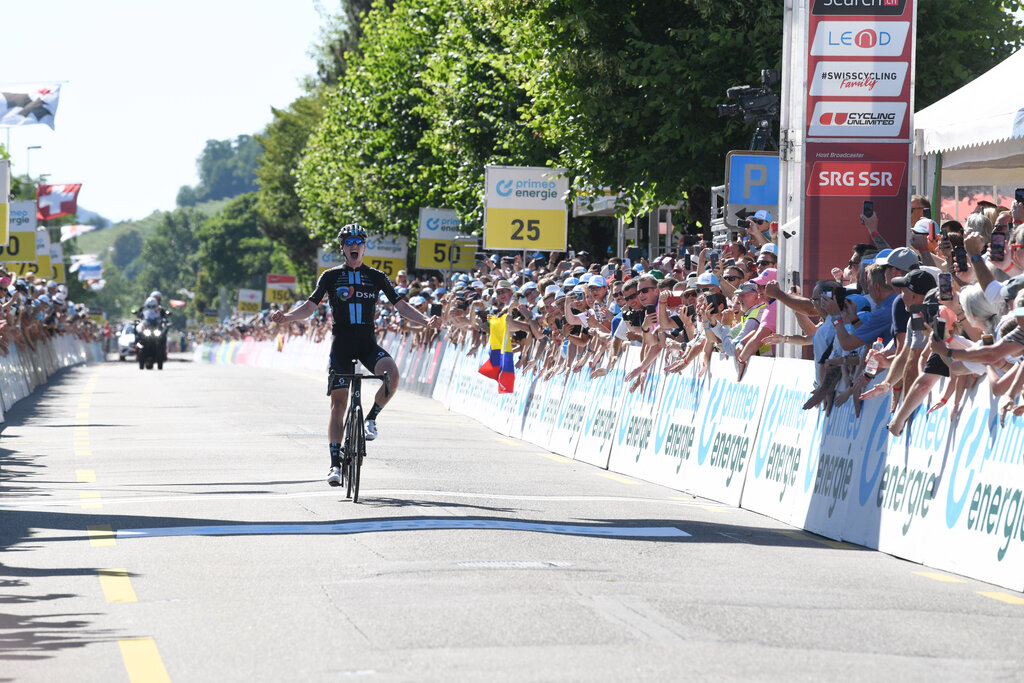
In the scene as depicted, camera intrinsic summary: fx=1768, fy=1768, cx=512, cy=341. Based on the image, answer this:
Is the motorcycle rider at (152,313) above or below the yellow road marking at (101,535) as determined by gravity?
above

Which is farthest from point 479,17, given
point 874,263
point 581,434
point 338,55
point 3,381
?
point 338,55

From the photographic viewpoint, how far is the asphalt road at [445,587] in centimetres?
730

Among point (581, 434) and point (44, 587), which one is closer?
point (44, 587)

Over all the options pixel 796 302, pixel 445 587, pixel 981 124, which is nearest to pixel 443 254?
pixel 981 124

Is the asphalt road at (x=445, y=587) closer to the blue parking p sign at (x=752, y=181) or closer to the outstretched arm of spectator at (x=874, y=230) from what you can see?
the outstretched arm of spectator at (x=874, y=230)

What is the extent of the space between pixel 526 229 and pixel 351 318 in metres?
21.7

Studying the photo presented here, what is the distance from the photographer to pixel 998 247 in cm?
1131

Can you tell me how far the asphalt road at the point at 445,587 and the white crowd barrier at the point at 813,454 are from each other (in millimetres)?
240

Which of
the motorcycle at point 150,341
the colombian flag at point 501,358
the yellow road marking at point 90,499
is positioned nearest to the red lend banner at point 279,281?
the motorcycle at point 150,341

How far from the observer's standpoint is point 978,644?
7.86 m

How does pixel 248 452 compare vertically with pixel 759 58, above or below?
below

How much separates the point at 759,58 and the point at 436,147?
67.4ft

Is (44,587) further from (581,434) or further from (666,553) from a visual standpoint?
(581,434)

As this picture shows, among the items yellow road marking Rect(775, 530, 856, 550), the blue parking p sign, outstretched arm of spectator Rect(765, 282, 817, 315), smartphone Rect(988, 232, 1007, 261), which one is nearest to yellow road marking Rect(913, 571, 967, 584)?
yellow road marking Rect(775, 530, 856, 550)
